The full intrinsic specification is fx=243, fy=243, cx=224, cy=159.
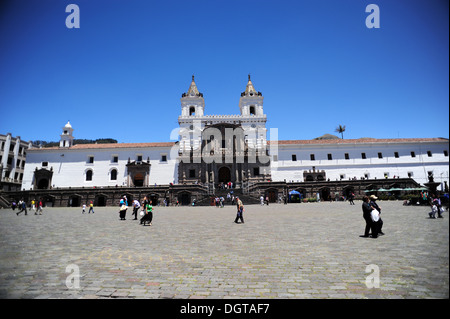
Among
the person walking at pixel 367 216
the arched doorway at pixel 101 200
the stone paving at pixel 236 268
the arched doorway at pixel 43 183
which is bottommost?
the arched doorway at pixel 101 200

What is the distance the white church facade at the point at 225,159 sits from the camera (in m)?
45.8

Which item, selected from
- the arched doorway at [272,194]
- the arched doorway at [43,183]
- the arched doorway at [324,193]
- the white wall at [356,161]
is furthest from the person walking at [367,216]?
the arched doorway at [43,183]

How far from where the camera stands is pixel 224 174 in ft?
151

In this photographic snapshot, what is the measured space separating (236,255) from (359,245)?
373 cm

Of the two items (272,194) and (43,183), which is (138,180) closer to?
(43,183)

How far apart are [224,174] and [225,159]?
305 centimetres

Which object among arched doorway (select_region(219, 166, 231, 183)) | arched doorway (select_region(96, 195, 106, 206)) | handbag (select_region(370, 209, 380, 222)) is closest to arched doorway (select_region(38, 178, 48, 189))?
arched doorway (select_region(96, 195, 106, 206))

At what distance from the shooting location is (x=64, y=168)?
4756cm

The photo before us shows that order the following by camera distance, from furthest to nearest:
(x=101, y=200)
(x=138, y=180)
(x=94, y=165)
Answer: (x=94, y=165), (x=138, y=180), (x=101, y=200)

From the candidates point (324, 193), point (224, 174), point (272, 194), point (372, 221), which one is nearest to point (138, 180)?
point (224, 174)

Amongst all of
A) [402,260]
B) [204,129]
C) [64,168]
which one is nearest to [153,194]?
[204,129]

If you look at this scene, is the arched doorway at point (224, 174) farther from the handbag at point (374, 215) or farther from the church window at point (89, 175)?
the handbag at point (374, 215)

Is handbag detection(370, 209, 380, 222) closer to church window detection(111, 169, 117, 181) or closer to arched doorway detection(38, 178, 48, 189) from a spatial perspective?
church window detection(111, 169, 117, 181)
